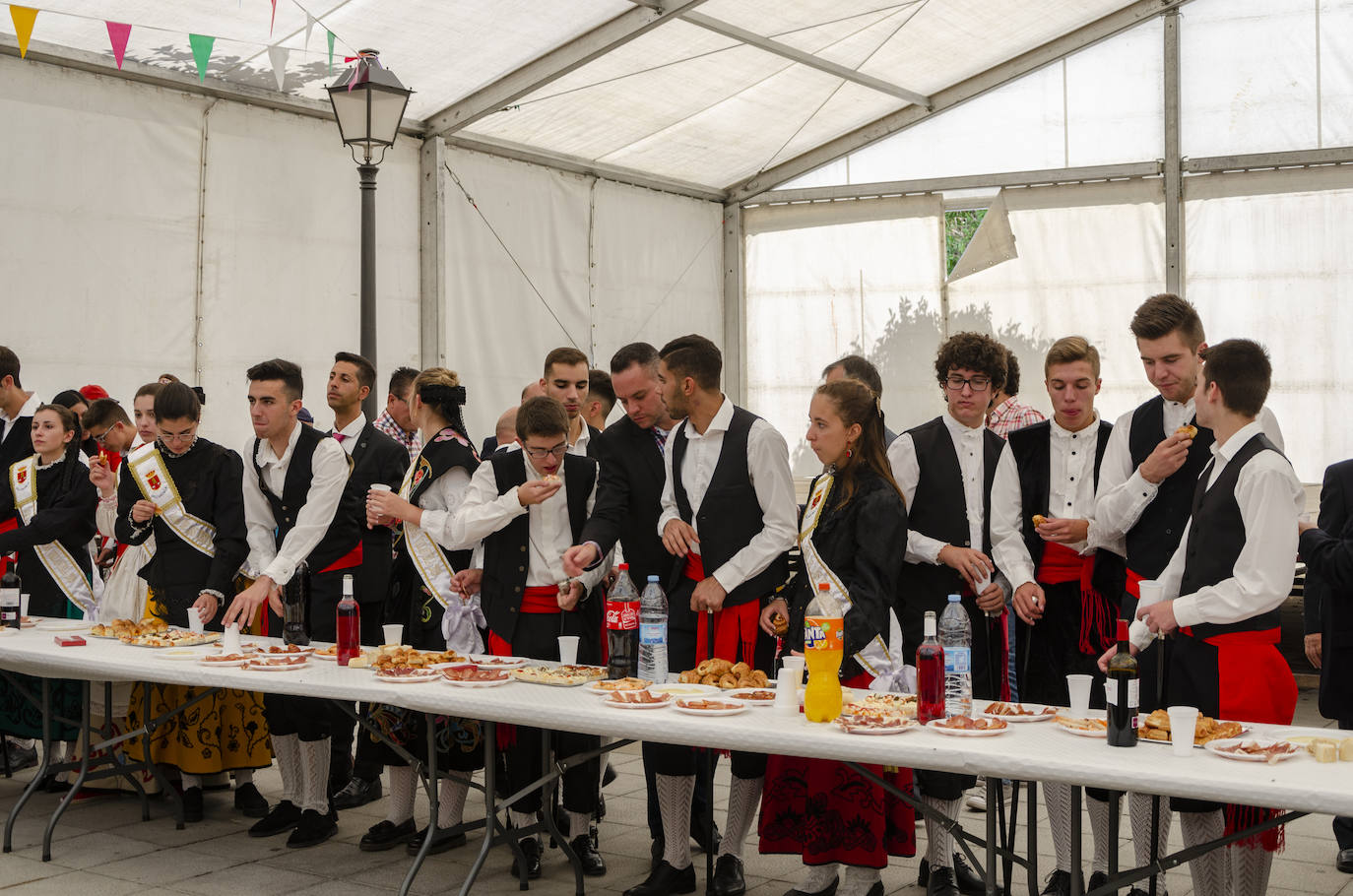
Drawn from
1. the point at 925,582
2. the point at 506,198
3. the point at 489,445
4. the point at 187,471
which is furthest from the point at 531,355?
the point at 925,582

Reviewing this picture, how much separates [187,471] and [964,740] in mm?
3350

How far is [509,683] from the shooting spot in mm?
3674

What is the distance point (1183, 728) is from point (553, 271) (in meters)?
9.24

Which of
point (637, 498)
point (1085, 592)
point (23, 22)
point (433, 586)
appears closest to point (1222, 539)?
point (1085, 592)

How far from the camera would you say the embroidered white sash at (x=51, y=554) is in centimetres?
563

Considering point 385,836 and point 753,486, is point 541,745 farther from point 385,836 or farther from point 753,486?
point 753,486

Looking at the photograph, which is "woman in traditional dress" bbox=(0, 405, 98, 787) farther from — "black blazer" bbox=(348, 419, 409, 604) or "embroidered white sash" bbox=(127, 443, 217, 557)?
"black blazer" bbox=(348, 419, 409, 604)

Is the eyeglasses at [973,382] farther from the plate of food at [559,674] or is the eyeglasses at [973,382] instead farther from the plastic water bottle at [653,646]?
the plate of food at [559,674]

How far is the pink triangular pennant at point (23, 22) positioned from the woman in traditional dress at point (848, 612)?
16.8ft

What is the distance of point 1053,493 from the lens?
162 inches

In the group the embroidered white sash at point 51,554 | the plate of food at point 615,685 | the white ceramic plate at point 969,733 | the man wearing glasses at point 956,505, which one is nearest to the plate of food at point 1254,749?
the white ceramic plate at point 969,733

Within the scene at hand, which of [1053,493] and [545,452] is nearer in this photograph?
[1053,493]

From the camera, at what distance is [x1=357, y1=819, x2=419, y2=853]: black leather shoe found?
458 centimetres

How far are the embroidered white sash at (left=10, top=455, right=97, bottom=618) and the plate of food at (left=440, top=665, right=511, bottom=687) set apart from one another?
278 centimetres
